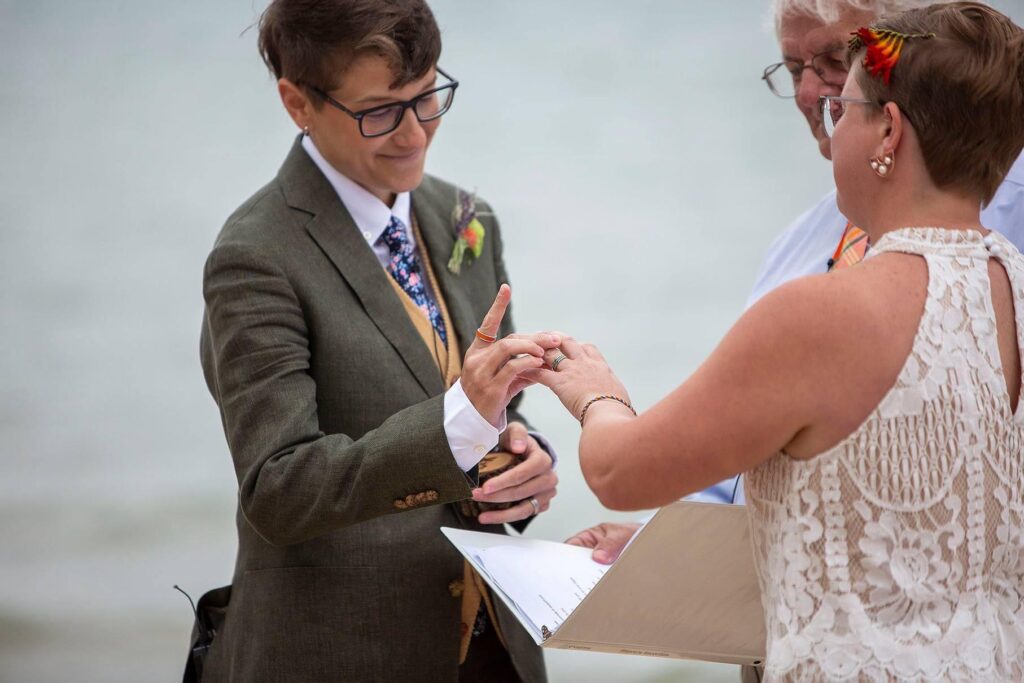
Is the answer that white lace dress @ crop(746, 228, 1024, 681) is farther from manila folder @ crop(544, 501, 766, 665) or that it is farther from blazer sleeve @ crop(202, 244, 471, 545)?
blazer sleeve @ crop(202, 244, 471, 545)

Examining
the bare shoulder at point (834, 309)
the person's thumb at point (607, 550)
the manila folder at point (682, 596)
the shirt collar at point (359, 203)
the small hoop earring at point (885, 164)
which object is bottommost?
the manila folder at point (682, 596)

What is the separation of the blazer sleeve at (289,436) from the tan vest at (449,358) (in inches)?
10.0

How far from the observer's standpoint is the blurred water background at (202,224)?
434cm

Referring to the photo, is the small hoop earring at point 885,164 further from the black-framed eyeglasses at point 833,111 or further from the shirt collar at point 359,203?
the shirt collar at point 359,203

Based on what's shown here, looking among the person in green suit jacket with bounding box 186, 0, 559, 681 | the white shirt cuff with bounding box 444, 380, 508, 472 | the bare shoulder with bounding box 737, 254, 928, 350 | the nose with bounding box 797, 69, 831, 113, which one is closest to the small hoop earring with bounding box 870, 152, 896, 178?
the bare shoulder with bounding box 737, 254, 928, 350

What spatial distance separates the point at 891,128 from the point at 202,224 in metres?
3.77

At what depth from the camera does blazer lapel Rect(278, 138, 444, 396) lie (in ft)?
7.20

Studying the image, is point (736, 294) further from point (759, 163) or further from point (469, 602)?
point (469, 602)

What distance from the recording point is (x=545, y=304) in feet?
17.0

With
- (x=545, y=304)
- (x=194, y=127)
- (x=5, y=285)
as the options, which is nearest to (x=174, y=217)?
(x=194, y=127)

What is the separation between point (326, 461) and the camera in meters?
1.98

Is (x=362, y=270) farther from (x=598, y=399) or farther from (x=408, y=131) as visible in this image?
(x=598, y=399)

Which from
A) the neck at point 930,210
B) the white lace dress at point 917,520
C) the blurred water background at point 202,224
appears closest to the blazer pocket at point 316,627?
the white lace dress at point 917,520

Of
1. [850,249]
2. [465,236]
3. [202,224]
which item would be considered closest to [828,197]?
[850,249]
